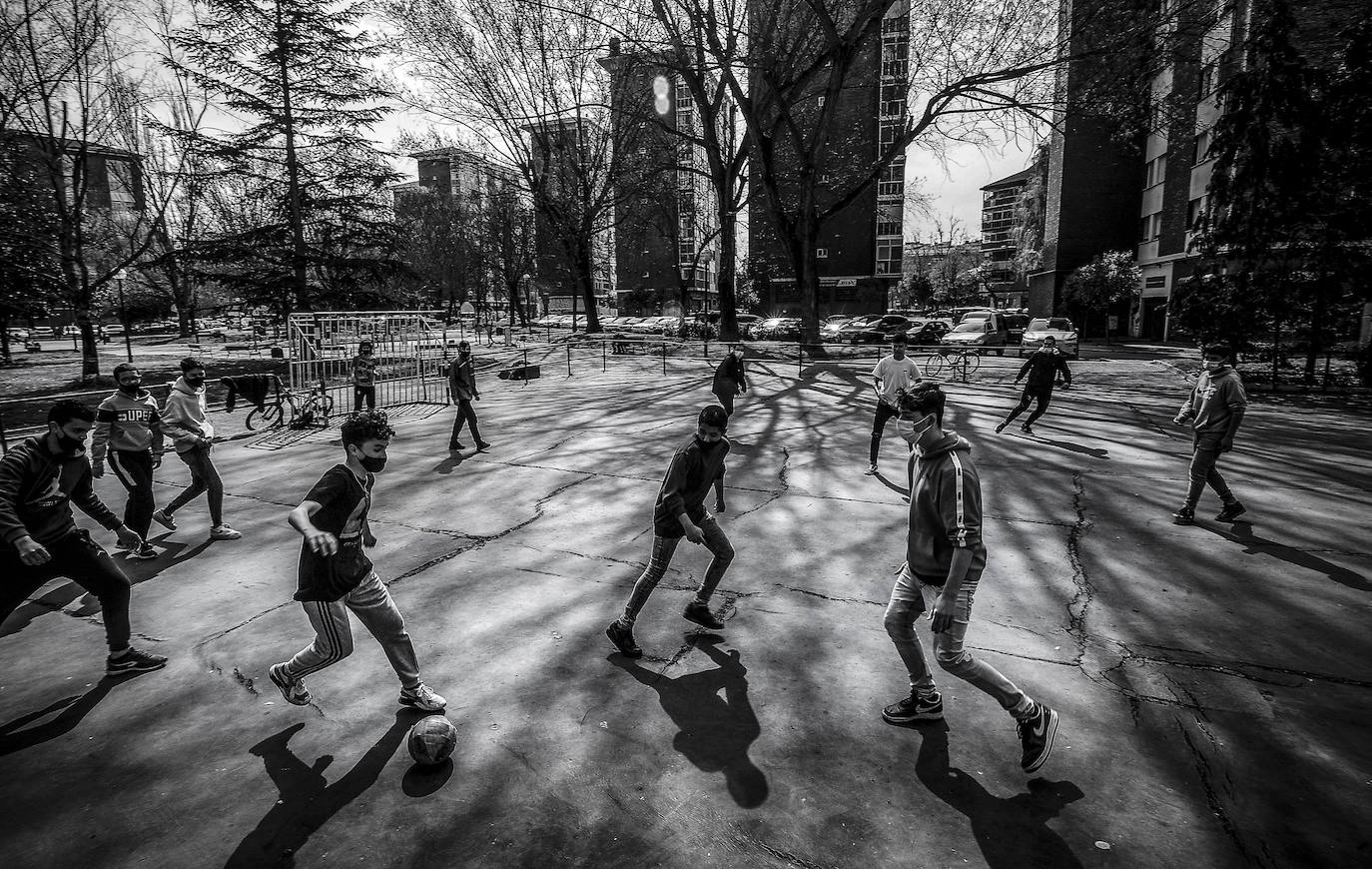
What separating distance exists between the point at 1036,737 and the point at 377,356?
17078 millimetres

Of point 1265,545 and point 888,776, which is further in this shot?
point 1265,545

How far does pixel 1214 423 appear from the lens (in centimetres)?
703

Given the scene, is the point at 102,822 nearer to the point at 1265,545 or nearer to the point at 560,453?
the point at 560,453

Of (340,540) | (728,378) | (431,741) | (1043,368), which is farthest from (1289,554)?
(340,540)

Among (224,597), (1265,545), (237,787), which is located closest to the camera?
(237,787)

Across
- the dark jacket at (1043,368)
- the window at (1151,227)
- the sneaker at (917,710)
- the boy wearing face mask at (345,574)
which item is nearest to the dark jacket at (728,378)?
the dark jacket at (1043,368)

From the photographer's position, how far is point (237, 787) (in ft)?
11.2

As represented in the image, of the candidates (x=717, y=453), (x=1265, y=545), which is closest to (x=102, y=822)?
(x=717, y=453)

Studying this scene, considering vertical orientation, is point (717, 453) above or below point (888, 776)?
above

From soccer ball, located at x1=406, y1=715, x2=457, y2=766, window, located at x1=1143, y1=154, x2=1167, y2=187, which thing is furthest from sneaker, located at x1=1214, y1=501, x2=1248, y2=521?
window, located at x1=1143, y1=154, x2=1167, y2=187

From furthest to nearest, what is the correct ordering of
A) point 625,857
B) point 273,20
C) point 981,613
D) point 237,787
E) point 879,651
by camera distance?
point 273,20 < point 981,613 < point 879,651 < point 237,787 < point 625,857

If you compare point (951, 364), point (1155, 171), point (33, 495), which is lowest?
point (951, 364)

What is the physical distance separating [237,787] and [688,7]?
22166 millimetres

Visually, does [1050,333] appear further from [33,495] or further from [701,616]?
[33,495]
